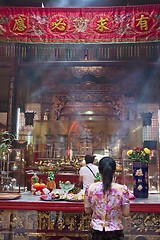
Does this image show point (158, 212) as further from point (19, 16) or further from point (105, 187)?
point (19, 16)

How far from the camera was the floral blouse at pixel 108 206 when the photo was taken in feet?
6.04

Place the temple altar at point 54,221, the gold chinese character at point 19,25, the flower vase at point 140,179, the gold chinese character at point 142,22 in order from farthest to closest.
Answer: the gold chinese character at point 19,25, the gold chinese character at point 142,22, the flower vase at point 140,179, the temple altar at point 54,221

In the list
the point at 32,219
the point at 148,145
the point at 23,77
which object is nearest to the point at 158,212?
the point at 32,219

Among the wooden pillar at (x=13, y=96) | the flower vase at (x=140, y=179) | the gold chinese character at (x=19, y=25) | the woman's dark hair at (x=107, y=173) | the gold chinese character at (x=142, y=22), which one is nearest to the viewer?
the woman's dark hair at (x=107, y=173)

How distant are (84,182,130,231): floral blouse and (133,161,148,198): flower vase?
1076 mm

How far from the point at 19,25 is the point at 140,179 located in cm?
315

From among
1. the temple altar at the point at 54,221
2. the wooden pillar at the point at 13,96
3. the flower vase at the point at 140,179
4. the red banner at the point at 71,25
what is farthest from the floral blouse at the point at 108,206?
the wooden pillar at the point at 13,96

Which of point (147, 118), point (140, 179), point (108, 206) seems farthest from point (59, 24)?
point (147, 118)

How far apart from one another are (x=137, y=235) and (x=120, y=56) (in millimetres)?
5889

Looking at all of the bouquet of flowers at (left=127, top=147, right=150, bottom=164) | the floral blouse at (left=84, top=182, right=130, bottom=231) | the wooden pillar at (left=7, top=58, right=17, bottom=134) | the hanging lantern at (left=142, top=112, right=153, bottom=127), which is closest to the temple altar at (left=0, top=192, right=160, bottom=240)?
the bouquet of flowers at (left=127, top=147, right=150, bottom=164)

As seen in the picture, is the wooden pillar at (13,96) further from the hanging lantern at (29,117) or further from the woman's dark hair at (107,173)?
the woman's dark hair at (107,173)

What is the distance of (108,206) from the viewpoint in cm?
184

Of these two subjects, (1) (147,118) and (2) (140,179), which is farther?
(1) (147,118)

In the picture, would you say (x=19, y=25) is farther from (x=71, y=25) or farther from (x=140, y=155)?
(x=140, y=155)
